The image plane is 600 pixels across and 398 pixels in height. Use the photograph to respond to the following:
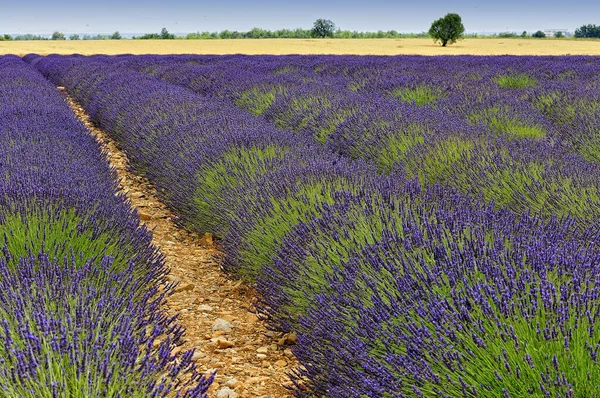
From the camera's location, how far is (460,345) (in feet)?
5.29

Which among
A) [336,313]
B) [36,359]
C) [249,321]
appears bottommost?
[249,321]

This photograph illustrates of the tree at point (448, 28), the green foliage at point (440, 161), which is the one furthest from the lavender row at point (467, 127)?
the tree at point (448, 28)

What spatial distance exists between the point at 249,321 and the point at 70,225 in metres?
1.05

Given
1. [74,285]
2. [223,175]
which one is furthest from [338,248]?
[223,175]

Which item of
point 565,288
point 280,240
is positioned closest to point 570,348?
point 565,288

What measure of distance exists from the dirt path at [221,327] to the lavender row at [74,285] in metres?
0.20

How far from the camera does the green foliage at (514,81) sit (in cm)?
905

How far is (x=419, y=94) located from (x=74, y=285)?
613cm

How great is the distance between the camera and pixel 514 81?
9.20 metres

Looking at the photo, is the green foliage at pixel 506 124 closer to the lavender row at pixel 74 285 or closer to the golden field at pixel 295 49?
the lavender row at pixel 74 285

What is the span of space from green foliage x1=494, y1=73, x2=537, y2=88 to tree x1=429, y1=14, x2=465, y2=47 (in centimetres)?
3748

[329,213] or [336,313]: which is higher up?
[329,213]

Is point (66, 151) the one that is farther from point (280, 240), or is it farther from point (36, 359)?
point (36, 359)

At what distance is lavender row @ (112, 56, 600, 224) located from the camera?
11.0 ft
